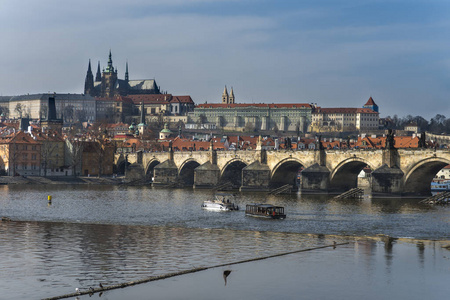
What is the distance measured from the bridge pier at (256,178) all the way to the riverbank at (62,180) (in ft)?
86.9

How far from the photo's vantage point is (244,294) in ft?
89.1

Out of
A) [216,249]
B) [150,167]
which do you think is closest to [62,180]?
[150,167]

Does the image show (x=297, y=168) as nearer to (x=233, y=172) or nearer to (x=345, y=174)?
(x=233, y=172)

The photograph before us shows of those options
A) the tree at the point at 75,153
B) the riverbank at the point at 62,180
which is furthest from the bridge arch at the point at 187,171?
the tree at the point at 75,153

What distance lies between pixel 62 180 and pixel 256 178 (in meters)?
33.7

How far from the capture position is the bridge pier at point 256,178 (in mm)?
90562

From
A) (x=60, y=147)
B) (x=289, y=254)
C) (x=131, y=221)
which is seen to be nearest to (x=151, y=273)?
(x=289, y=254)

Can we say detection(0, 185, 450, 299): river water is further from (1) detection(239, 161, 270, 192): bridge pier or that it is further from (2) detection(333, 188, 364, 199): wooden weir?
(1) detection(239, 161, 270, 192): bridge pier

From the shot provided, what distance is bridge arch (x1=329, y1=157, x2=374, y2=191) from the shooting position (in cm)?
8150

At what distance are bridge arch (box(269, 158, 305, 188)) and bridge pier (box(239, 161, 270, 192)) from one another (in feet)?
2.96

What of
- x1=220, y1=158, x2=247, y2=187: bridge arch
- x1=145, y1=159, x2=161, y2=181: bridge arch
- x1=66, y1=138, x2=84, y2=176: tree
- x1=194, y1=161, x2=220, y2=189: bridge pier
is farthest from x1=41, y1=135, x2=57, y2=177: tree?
x1=220, y1=158, x2=247, y2=187: bridge arch

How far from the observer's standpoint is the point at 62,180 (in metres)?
110

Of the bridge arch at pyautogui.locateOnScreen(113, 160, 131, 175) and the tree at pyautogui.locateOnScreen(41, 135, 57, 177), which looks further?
the bridge arch at pyautogui.locateOnScreen(113, 160, 131, 175)

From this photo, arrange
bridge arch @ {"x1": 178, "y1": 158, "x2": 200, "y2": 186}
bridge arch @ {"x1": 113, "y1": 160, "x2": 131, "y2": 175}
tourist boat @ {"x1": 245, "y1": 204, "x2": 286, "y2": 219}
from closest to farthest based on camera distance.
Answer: tourist boat @ {"x1": 245, "y1": 204, "x2": 286, "y2": 219} < bridge arch @ {"x1": 178, "y1": 158, "x2": 200, "y2": 186} < bridge arch @ {"x1": 113, "y1": 160, "x2": 131, "y2": 175}
